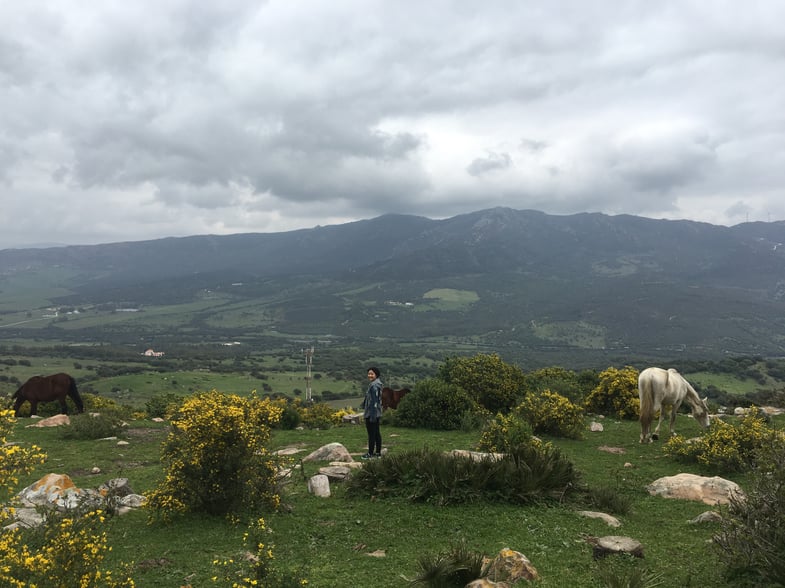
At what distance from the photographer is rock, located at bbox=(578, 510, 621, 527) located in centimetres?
855

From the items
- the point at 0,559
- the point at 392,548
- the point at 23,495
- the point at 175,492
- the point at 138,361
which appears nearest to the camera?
the point at 0,559

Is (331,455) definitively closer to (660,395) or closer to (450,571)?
(450,571)

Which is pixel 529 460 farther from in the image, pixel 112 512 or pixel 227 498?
pixel 112 512

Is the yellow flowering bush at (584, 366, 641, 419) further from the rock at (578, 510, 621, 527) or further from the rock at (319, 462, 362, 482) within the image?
the rock at (319, 462, 362, 482)

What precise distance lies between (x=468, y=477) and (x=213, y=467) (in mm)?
4880

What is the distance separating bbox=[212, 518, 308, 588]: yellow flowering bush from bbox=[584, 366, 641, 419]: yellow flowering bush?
18.7 meters

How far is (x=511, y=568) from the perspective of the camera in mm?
6285

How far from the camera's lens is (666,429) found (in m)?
17.7

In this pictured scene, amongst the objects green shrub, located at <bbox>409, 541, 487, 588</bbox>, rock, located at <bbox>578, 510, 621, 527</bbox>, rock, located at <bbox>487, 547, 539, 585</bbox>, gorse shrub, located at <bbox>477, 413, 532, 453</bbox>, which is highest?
green shrub, located at <bbox>409, 541, 487, 588</bbox>

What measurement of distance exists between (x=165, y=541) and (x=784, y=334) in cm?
23749

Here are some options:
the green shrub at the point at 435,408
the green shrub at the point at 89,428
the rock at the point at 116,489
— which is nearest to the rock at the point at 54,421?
the green shrub at the point at 89,428

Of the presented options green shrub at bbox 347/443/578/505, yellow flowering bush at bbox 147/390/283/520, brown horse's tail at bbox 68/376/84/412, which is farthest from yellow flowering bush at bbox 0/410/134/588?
brown horse's tail at bbox 68/376/84/412

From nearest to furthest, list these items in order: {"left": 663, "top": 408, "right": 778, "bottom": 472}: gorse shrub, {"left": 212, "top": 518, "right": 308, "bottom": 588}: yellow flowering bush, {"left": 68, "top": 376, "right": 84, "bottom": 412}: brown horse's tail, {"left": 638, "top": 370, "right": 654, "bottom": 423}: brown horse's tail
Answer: {"left": 212, "top": 518, "right": 308, "bottom": 588}: yellow flowering bush < {"left": 663, "top": 408, "right": 778, "bottom": 472}: gorse shrub < {"left": 638, "top": 370, "right": 654, "bottom": 423}: brown horse's tail < {"left": 68, "top": 376, "right": 84, "bottom": 412}: brown horse's tail

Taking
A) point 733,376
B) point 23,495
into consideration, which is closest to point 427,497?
point 23,495
